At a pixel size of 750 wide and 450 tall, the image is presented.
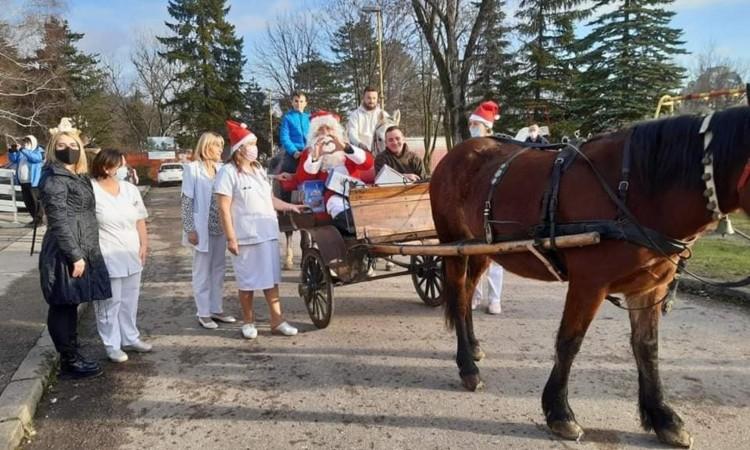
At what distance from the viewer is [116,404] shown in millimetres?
3754

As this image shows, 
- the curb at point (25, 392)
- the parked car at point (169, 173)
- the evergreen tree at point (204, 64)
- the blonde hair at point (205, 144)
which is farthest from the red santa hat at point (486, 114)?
the evergreen tree at point (204, 64)

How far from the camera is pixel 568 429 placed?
313 centimetres

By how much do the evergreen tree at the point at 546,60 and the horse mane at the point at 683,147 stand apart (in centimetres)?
2259

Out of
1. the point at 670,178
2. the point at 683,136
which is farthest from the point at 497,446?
the point at 683,136

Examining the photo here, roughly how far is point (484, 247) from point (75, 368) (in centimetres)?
326

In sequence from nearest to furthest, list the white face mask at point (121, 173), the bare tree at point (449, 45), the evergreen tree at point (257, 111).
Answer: the white face mask at point (121, 173) → the bare tree at point (449, 45) → the evergreen tree at point (257, 111)

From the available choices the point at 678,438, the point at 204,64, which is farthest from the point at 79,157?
the point at 204,64

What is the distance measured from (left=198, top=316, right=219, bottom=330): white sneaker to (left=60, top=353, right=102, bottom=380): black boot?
131cm

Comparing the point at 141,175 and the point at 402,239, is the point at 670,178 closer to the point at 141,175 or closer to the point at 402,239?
the point at 402,239

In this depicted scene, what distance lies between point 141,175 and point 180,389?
38320 millimetres

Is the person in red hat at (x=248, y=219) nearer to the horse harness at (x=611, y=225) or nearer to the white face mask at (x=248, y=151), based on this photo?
the white face mask at (x=248, y=151)

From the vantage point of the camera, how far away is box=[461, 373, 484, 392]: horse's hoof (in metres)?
3.83

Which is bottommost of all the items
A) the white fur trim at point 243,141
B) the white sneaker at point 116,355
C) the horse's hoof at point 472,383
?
the horse's hoof at point 472,383

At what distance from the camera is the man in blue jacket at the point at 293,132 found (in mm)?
7648
